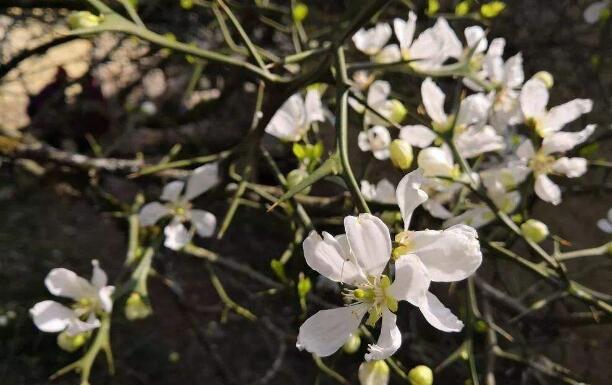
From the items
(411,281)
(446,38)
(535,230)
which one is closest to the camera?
(411,281)

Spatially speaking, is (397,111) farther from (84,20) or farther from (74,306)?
(74,306)

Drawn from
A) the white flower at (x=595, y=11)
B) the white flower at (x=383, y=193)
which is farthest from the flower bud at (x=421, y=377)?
the white flower at (x=595, y=11)

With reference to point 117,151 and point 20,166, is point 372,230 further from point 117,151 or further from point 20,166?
point 117,151

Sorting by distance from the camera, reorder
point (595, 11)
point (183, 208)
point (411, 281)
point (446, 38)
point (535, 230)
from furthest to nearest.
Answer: point (595, 11) → point (183, 208) → point (446, 38) → point (535, 230) → point (411, 281)

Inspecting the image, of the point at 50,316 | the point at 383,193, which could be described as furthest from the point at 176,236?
the point at 383,193

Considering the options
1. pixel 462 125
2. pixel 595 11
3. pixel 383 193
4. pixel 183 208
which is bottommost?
pixel 183 208

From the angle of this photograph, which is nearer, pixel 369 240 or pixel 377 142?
pixel 369 240

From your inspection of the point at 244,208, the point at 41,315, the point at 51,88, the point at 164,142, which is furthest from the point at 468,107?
the point at 51,88
